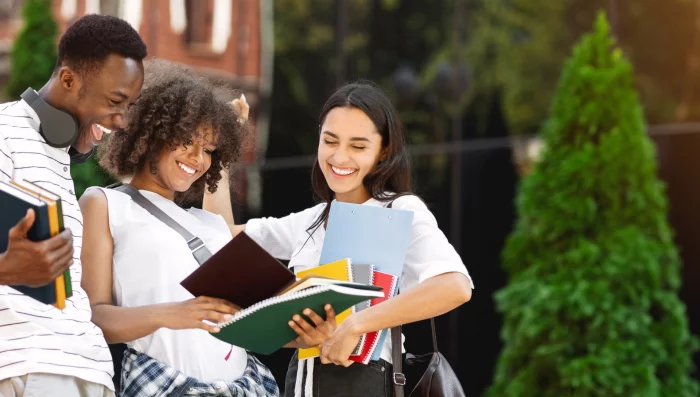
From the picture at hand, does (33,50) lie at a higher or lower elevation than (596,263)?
higher

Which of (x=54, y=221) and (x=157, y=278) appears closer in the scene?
(x=54, y=221)

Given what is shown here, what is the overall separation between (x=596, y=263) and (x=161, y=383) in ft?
12.0

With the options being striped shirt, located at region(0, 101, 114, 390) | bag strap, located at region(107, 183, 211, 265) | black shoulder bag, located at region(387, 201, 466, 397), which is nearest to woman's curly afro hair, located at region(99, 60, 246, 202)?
bag strap, located at region(107, 183, 211, 265)

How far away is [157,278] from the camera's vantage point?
8.92 ft

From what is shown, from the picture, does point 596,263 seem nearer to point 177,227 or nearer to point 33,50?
point 177,227

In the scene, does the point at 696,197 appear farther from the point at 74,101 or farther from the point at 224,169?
the point at 74,101

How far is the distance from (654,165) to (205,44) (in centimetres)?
360

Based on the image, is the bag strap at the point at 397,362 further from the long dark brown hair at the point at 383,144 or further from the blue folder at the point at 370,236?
the long dark brown hair at the point at 383,144

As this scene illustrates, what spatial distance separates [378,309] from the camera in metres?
2.71

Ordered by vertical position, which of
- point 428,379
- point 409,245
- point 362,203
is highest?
point 362,203

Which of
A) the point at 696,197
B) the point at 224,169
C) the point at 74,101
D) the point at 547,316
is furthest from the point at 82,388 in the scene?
the point at 696,197

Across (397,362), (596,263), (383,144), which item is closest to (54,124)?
(383,144)

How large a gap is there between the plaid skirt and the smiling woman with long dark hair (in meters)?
0.23

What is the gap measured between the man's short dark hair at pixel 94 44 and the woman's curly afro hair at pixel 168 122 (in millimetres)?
268
